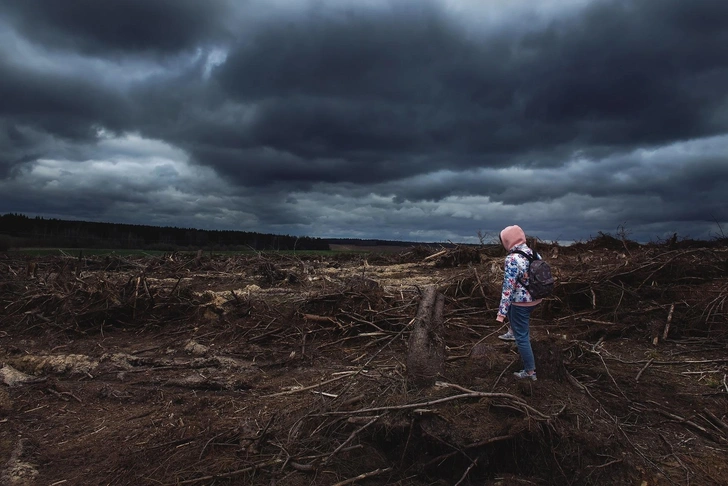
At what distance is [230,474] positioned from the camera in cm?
405

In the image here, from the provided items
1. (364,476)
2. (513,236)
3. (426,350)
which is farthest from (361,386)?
(513,236)

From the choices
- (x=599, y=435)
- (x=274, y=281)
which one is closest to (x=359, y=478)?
(x=599, y=435)

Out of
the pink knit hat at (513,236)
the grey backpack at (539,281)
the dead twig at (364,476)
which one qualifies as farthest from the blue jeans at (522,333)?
the dead twig at (364,476)

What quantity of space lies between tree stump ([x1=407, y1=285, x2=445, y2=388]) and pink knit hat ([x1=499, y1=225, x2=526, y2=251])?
1.30m

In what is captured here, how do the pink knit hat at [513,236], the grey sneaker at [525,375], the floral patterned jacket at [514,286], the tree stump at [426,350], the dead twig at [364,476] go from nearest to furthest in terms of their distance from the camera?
the dead twig at [364,476]
the tree stump at [426,350]
the grey sneaker at [525,375]
the floral patterned jacket at [514,286]
the pink knit hat at [513,236]

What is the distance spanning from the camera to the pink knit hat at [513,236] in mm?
5285

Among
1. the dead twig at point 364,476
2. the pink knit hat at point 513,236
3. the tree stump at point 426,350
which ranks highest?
the pink knit hat at point 513,236

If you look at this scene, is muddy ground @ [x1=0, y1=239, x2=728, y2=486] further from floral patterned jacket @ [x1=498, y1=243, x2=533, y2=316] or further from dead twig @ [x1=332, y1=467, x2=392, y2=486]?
floral patterned jacket @ [x1=498, y1=243, x2=533, y2=316]

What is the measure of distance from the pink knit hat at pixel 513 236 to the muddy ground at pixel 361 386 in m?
1.24

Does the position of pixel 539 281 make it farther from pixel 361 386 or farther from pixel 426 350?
pixel 361 386

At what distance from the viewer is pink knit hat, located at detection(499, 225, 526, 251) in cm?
529

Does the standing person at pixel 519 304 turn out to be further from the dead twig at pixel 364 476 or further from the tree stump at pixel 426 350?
the dead twig at pixel 364 476

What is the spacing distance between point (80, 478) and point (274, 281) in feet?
30.5

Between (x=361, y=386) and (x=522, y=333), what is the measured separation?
188 centimetres
